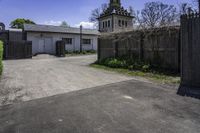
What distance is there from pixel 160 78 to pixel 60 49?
17789 mm

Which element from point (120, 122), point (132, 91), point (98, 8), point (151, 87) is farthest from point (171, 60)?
point (98, 8)

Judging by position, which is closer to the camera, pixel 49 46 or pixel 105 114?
pixel 105 114

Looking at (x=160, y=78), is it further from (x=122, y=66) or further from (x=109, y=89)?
(x=122, y=66)

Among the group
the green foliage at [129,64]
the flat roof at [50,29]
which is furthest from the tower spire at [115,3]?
the green foliage at [129,64]

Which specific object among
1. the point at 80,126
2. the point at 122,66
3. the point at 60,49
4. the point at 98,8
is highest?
the point at 98,8

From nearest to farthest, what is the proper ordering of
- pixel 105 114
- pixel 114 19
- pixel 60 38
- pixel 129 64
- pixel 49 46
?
pixel 105 114
pixel 129 64
pixel 49 46
pixel 60 38
pixel 114 19

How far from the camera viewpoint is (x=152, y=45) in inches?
414

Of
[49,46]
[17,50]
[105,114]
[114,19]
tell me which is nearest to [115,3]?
[114,19]

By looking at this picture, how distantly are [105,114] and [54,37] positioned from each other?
2377 cm

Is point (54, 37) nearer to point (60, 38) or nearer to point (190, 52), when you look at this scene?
point (60, 38)

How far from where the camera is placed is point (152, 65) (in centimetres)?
1003

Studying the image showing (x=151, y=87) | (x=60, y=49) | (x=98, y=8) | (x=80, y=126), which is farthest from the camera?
(x=98, y=8)

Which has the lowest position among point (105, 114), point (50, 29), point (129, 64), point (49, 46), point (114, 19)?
point (105, 114)

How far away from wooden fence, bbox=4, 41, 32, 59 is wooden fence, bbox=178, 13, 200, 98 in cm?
1859
